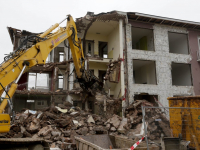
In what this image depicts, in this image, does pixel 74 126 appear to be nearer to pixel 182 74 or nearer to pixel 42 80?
pixel 42 80

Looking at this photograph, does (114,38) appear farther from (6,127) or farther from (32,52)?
(6,127)

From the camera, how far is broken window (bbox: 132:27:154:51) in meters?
19.8

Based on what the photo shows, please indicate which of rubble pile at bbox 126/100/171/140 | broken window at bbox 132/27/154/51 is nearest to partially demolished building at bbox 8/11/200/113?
broken window at bbox 132/27/154/51

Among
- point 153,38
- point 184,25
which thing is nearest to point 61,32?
point 153,38

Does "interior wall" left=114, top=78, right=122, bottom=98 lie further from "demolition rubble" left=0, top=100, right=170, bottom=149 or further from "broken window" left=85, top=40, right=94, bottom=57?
"broken window" left=85, top=40, right=94, bottom=57

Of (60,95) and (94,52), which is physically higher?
(94,52)

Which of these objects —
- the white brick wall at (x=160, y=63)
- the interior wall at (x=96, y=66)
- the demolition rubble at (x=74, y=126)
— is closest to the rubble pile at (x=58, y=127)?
the demolition rubble at (x=74, y=126)

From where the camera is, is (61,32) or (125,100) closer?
(61,32)

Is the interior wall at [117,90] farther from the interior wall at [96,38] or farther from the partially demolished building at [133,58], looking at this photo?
the interior wall at [96,38]

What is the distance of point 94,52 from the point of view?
67.8ft

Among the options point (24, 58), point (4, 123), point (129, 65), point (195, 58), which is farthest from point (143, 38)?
point (4, 123)

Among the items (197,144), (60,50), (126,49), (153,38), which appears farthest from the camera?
(60,50)

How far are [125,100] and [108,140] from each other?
868 cm

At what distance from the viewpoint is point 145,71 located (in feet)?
68.5
